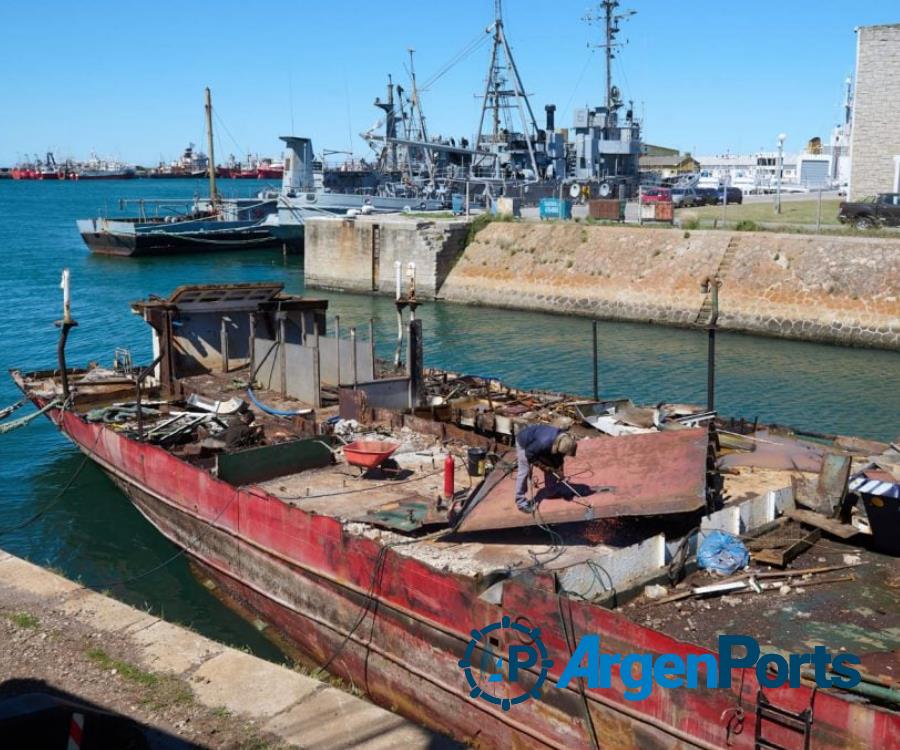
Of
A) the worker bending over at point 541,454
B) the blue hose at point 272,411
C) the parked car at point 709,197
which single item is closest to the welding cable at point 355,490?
the worker bending over at point 541,454

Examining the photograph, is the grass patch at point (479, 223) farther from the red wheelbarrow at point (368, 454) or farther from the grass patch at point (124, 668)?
the grass patch at point (124, 668)

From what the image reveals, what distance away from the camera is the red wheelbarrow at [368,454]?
14.1 meters

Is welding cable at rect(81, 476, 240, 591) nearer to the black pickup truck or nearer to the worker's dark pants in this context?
the worker's dark pants

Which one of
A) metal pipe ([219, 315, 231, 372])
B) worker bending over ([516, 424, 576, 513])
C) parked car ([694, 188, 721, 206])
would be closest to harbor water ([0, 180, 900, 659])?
metal pipe ([219, 315, 231, 372])

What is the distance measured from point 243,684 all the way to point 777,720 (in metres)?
5.14

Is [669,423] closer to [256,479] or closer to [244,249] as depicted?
[256,479]

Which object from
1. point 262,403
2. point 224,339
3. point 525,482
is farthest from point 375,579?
point 224,339

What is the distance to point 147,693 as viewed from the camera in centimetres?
914

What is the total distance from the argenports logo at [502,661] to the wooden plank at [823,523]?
3834 mm

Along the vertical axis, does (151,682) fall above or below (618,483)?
below

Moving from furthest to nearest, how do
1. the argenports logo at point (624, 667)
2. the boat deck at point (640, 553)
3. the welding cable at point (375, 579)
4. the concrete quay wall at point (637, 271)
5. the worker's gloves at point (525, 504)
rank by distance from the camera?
the concrete quay wall at point (637, 271) < the welding cable at point (375, 579) < the worker's gloves at point (525, 504) < the boat deck at point (640, 553) < the argenports logo at point (624, 667)

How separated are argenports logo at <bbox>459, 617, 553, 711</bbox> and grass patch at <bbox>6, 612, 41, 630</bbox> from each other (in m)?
4.92

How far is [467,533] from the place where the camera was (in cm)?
1153

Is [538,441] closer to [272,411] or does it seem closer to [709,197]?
[272,411]
